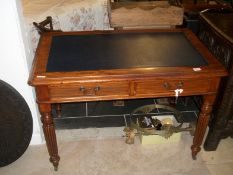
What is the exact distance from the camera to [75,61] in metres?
1.53

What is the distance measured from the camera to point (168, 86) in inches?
59.9

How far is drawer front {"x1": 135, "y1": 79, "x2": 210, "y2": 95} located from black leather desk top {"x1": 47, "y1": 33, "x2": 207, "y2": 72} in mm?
97

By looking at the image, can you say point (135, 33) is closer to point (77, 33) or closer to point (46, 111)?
point (77, 33)

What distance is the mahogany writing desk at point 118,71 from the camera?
143 cm

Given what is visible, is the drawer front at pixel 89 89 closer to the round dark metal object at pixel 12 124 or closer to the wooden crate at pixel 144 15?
the round dark metal object at pixel 12 124

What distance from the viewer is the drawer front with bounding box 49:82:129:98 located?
57.2 inches

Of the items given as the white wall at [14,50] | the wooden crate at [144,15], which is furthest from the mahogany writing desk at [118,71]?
the wooden crate at [144,15]

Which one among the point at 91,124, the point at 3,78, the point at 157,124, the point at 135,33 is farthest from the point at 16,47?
the point at 157,124

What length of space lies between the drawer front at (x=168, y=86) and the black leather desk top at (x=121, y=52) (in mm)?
97

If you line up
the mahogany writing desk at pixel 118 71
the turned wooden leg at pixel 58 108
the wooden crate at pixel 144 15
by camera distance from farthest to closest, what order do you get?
the turned wooden leg at pixel 58 108, the wooden crate at pixel 144 15, the mahogany writing desk at pixel 118 71

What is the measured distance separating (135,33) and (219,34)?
565mm

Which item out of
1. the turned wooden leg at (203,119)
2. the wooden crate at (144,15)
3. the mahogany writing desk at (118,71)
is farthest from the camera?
the wooden crate at (144,15)

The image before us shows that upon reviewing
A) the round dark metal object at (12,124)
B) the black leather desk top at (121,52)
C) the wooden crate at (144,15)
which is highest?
the wooden crate at (144,15)

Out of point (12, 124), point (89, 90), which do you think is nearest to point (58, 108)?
point (12, 124)
